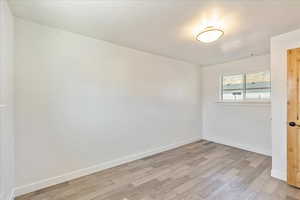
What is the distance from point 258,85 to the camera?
360cm

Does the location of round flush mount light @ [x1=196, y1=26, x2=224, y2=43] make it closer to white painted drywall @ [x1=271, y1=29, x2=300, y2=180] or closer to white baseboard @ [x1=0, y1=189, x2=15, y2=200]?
white painted drywall @ [x1=271, y1=29, x2=300, y2=180]

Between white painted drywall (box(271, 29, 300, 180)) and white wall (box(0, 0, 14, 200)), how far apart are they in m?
3.77

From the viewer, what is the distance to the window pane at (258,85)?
344 cm

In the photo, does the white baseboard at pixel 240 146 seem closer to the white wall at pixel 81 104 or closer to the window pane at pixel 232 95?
the window pane at pixel 232 95

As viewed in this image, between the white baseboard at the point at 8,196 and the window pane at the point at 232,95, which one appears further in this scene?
the window pane at the point at 232,95

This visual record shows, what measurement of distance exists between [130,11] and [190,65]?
9.76 ft

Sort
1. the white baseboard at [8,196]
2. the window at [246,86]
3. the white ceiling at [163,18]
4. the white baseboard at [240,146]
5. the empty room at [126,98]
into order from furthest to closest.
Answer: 1. the window at [246,86]
2. the white baseboard at [240,146]
3. the empty room at [126,98]
4. the white ceiling at [163,18]
5. the white baseboard at [8,196]

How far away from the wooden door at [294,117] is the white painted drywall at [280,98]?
3.6 inches

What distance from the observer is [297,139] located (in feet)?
6.97

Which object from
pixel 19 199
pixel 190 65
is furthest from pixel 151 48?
pixel 19 199

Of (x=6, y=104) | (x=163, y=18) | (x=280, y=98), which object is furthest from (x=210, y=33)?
(x=6, y=104)

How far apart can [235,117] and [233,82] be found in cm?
101

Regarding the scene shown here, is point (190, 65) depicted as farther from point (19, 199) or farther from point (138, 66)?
point (19, 199)

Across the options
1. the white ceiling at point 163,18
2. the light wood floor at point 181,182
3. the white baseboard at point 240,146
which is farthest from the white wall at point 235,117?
the white ceiling at point 163,18
